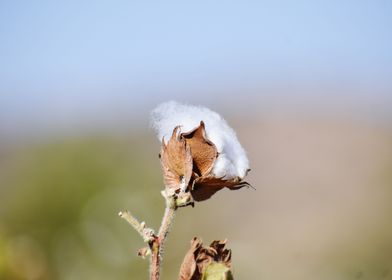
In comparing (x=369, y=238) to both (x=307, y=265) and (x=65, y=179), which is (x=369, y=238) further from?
(x=65, y=179)

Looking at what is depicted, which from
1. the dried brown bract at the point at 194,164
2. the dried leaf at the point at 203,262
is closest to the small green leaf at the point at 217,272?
the dried leaf at the point at 203,262

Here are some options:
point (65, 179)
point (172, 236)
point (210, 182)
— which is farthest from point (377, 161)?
point (210, 182)

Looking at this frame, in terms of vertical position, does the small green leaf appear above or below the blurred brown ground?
below

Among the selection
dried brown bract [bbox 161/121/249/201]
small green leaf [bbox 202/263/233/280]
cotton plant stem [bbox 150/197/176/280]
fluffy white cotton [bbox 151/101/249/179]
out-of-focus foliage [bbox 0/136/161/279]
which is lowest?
small green leaf [bbox 202/263/233/280]

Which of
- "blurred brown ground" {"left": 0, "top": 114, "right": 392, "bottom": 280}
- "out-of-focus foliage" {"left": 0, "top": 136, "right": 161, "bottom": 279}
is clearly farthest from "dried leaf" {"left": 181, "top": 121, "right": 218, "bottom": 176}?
"out-of-focus foliage" {"left": 0, "top": 136, "right": 161, "bottom": 279}

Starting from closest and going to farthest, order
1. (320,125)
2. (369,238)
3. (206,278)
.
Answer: (206,278)
(369,238)
(320,125)

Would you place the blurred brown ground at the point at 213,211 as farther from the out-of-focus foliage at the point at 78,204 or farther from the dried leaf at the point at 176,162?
the dried leaf at the point at 176,162

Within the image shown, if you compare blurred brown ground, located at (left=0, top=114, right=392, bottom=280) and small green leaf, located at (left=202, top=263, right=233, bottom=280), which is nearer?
small green leaf, located at (left=202, top=263, right=233, bottom=280)

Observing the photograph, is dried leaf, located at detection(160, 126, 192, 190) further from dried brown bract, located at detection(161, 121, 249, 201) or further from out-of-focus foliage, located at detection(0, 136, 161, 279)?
out-of-focus foliage, located at detection(0, 136, 161, 279)
